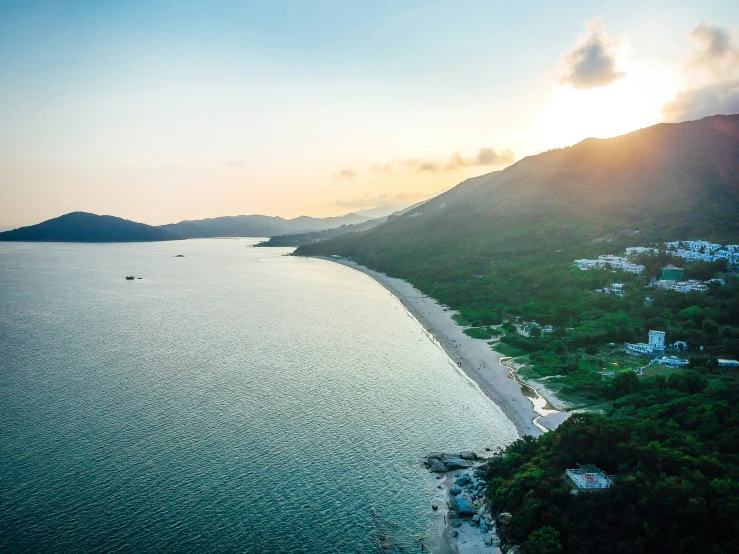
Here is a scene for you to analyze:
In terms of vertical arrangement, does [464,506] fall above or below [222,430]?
below

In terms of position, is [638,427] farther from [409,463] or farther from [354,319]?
[354,319]

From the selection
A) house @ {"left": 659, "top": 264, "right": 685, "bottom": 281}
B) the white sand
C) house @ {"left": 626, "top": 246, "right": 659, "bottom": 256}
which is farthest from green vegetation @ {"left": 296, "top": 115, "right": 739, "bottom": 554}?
house @ {"left": 626, "top": 246, "right": 659, "bottom": 256}

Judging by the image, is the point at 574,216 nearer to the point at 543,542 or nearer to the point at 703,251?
the point at 703,251

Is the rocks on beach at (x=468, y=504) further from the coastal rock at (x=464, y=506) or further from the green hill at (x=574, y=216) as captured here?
the green hill at (x=574, y=216)

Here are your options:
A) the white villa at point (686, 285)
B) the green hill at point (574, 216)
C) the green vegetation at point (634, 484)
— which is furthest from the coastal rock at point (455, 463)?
the white villa at point (686, 285)

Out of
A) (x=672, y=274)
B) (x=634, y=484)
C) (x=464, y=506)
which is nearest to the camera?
(x=634, y=484)

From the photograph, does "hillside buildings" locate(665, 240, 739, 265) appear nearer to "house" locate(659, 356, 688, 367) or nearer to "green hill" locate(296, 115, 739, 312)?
"green hill" locate(296, 115, 739, 312)

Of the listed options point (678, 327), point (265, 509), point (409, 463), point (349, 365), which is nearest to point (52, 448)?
point (265, 509)

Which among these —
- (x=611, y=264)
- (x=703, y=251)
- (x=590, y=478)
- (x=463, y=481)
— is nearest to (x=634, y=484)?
(x=590, y=478)
